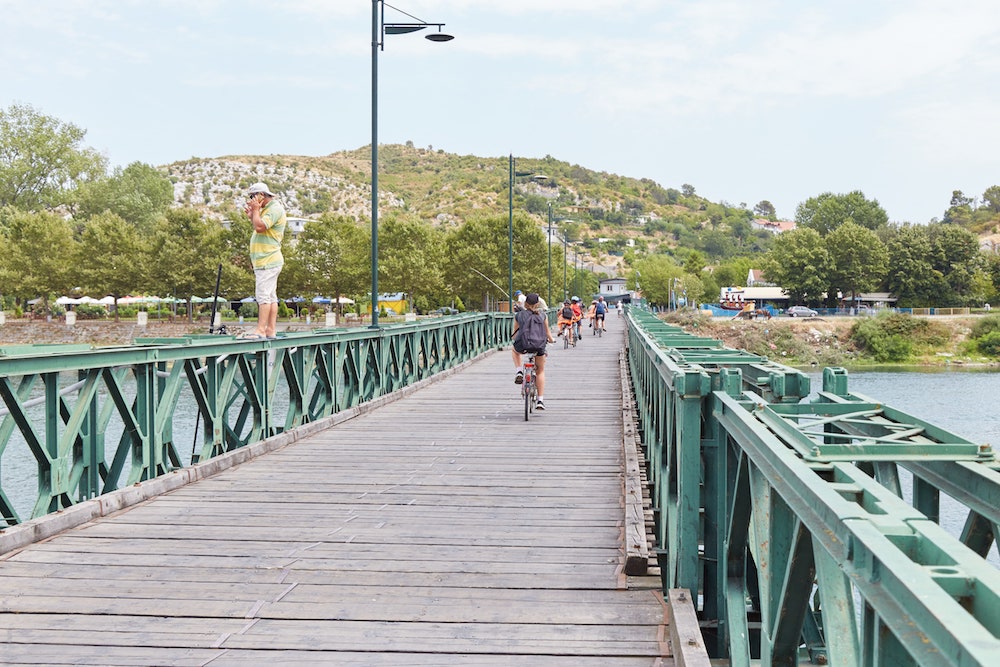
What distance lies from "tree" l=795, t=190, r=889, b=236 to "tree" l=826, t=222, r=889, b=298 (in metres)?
45.9

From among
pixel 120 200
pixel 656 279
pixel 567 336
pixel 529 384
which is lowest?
pixel 567 336

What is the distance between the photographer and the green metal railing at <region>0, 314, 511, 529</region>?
6172 mm

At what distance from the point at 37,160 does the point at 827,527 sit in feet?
290

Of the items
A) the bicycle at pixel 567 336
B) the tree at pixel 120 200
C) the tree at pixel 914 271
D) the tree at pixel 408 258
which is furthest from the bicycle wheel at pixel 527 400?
the tree at pixel 914 271

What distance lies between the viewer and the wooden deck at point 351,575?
4078 millimetres

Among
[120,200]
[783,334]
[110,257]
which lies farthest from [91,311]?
[783,334]

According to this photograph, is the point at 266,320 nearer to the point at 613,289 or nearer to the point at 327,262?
the point at 327,262

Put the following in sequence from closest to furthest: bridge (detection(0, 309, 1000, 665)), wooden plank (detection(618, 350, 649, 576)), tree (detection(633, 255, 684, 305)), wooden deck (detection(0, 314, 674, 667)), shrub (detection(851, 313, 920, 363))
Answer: bridge (detection(0, 309, 1000, 665))
wooden deck (detection(0, 314, 674, 667))
wooden plank (detection(618, 350, 649, 576))
shrub (detection(851, 313, 920, 363))
tree (detection(633, 255, 684, 305))

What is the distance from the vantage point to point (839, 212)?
152000mm

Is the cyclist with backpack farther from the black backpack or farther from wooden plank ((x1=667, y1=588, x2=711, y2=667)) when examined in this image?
wooden plank ((x1=667, y1=588, x2=711, y2=667))

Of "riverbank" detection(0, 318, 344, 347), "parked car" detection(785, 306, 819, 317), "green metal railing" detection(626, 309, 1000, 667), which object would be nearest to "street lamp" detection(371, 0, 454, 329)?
"green metal railing" detection(626, 309, 1000, 667)

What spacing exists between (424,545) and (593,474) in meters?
2.73

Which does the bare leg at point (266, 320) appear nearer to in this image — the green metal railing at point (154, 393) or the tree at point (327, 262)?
the green metal railing at point (154, 393)

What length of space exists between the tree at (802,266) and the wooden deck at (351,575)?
102930mm
